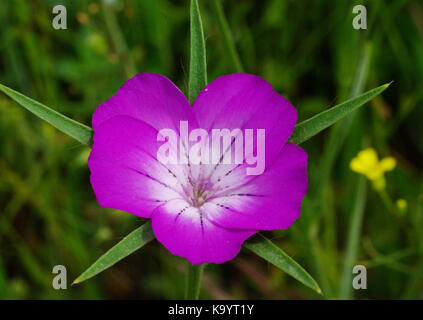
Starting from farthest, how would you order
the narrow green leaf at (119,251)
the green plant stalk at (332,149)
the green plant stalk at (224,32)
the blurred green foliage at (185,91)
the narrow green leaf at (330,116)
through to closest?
the blurred green foliage at (185,91) < the green plant stalk at (332,149) < the green plant stalk at (224,32) < the narrow green leaf at (330,116) < the narrow green leaf at (119,251)

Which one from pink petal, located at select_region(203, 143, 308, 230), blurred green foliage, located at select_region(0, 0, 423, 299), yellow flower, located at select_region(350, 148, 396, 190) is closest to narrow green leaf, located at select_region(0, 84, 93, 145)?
pink petal, located at select_region(203, 143, 308, 230)

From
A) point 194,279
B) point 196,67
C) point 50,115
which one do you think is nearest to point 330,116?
point 196,67

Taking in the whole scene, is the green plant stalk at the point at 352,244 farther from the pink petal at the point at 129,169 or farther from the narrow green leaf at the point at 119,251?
the narrow green leaf at the point at 119,251

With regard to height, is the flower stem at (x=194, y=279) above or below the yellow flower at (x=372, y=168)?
below

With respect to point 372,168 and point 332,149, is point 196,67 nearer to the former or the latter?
point 332,149

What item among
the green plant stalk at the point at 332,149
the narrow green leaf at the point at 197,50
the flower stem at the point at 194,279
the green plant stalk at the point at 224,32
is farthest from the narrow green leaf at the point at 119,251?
the green plant stalk at the point at 332,149

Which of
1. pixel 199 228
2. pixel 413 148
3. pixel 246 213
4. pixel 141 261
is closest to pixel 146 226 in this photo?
pixel 199 228

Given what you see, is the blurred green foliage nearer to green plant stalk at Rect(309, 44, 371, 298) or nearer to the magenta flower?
green plant stalk at Rect(309, 44, 371, 298)

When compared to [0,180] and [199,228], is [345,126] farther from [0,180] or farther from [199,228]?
[0,180]
